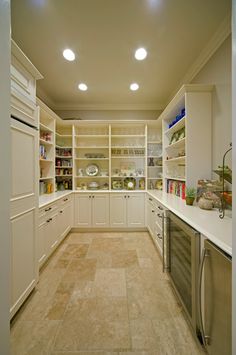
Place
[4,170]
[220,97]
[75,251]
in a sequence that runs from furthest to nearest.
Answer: [75,251], [220,97], [4,170]

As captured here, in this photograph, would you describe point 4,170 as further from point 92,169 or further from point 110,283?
point 92,169

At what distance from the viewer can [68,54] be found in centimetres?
253

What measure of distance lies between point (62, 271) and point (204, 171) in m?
2.35

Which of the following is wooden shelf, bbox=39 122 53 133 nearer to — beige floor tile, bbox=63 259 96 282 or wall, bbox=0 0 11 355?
beige floor tile, bbox=63 259 96 282

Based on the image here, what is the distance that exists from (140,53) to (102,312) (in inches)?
124

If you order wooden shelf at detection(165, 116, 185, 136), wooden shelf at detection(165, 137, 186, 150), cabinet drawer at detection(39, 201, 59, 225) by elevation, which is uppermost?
wooden shelf at detection(165, 116, 185, 136)

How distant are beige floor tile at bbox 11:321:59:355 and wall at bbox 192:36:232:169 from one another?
7.84ft

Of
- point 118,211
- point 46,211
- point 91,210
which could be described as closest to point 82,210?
point 91,210

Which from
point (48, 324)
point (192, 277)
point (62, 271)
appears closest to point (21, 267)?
point (48, 324)

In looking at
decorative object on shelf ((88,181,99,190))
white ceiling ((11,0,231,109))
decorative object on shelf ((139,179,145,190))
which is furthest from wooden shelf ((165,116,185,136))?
decorative object on shelf ((88,181,99,190))

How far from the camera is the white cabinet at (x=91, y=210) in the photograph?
391cm

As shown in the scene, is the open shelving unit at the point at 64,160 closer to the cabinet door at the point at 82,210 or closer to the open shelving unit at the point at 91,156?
the open shelving unit at the point at 91,156

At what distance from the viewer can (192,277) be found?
4.45 feet

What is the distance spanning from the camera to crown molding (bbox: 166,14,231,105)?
1952 mm
